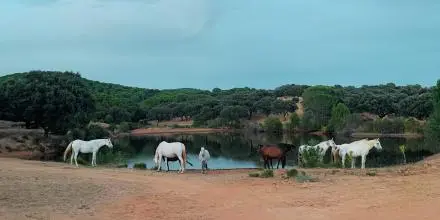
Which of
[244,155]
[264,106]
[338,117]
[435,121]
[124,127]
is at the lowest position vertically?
[244,155]

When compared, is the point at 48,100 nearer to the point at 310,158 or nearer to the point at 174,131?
the point at 310,158

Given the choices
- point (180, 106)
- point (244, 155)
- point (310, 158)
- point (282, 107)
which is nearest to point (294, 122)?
point (282, 107)

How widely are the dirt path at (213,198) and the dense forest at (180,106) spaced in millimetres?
33021

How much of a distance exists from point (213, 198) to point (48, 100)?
41845 millimetres

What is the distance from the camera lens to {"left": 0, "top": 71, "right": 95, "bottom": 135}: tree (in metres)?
52.2

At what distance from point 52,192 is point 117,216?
3118mm

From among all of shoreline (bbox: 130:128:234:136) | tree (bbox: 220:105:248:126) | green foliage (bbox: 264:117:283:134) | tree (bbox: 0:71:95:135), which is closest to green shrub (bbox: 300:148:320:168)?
tree (bbox: 0:71:95:135)

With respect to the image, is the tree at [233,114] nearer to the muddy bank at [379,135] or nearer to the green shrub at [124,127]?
the green shrub at [124,127]

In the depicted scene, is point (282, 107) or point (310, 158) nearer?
point (310, 158)

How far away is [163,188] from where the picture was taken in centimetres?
1518

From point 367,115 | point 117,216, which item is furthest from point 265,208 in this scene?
point 367,115

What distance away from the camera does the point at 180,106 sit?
122 metres

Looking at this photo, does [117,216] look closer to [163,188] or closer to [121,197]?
[121,197]

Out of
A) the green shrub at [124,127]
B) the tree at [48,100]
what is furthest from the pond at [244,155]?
the green shrub at [124,127]
